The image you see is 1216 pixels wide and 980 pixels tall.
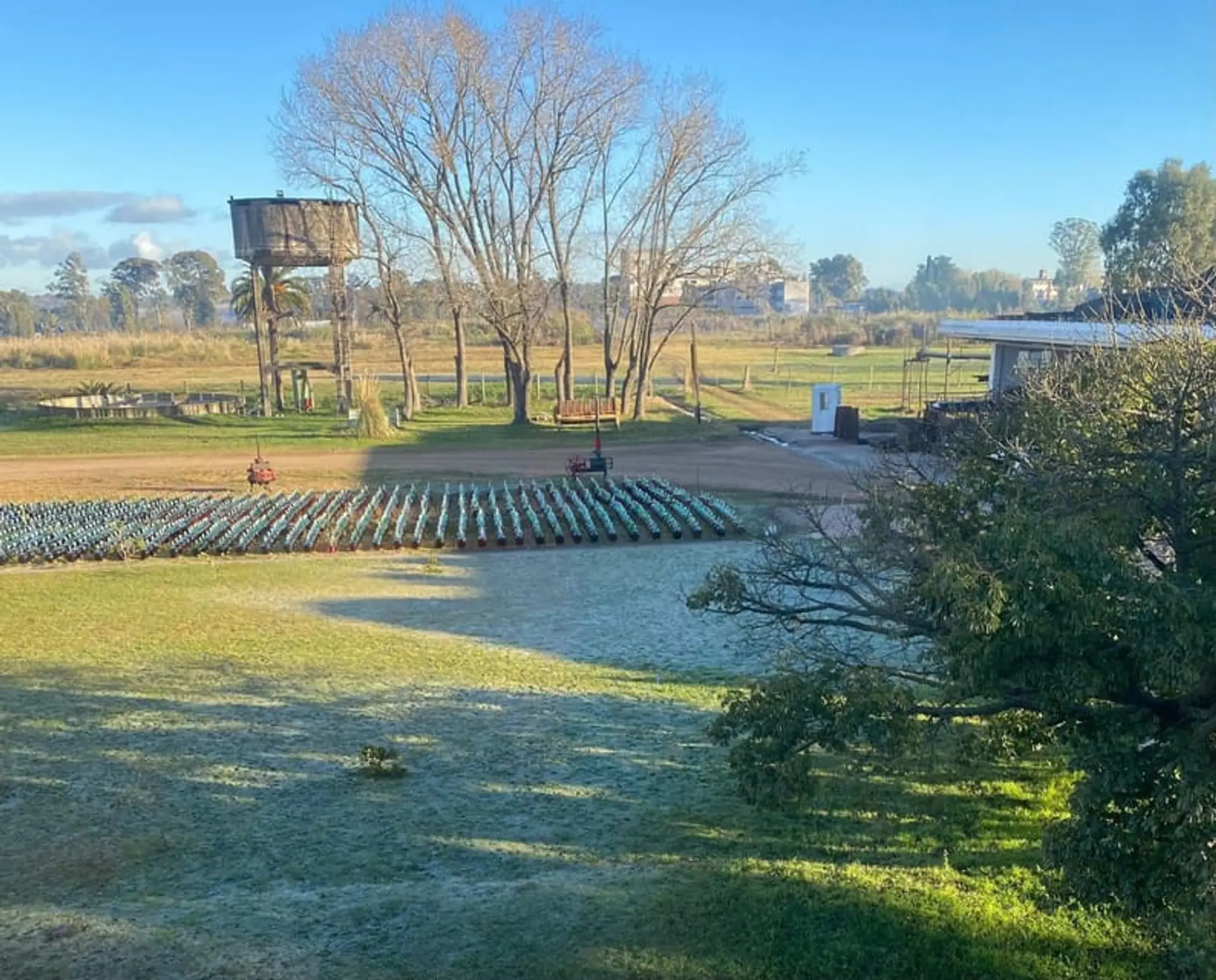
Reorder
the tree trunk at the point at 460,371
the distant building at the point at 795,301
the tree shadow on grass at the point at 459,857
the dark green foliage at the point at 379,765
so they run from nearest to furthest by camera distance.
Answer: the tree shadow on grass at the point at 459,857 < the dark green foliage at the point at 379,765 < the tree trunk at the point at 460,371 < the distant building at the point at 795,301

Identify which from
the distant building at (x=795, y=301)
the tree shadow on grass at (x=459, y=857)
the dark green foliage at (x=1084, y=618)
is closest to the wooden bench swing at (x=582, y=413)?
the tree shadow on grass at (x=459, y=857)

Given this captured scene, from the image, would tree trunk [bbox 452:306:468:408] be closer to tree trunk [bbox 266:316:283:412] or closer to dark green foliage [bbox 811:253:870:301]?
tree trunk [bbox 266:316:283:412]

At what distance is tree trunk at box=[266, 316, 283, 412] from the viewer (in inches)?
1467

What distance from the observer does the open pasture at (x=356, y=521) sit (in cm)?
1847

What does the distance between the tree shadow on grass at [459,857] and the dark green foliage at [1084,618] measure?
127cm

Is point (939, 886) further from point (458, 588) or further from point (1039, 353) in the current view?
point (1039, 353)

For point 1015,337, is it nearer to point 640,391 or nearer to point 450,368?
point 640,391

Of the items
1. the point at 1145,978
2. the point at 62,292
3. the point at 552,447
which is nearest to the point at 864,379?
the point at 552,447

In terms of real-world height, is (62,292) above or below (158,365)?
above

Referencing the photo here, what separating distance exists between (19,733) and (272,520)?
34.6ft

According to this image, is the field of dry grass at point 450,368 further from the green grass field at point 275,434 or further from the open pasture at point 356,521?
the open pasture at point 356,521

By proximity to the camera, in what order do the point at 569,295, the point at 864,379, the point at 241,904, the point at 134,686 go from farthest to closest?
the point at 864,379 < the point at 569,295 < the point at 134,686 < the point at 241,904

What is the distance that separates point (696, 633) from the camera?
1329cm

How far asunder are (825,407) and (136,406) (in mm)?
24969
